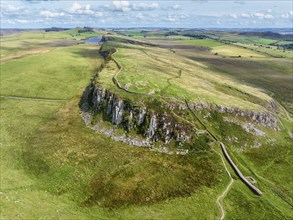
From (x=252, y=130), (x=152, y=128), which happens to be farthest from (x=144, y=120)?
(x=252, y=130)

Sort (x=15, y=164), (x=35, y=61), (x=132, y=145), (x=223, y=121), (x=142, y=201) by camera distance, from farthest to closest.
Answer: (x=35, y=61)
(x=223, y=121)
(x=132, y=145)
(x=15, y=164)
(x=142, y=201)

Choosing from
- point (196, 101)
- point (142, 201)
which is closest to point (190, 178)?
point (142, 201)

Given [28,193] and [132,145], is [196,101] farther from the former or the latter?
[28,193]

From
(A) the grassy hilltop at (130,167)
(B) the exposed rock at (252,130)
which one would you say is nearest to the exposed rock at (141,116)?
(A) the grassy hilltop at (130,167)

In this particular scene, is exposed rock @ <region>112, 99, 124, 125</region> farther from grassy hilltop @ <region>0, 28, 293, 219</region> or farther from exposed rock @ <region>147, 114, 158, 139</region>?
exposed rock @ <region>147, 114, 158, 139</region>

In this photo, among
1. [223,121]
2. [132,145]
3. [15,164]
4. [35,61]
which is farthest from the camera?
[35,61]

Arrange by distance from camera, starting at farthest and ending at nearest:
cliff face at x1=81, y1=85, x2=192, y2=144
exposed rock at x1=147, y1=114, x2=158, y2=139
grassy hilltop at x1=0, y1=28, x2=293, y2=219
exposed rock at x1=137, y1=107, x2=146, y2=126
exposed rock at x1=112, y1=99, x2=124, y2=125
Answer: exposed rock at x1=112, y1=99, x2=124, y2=125 < exposed rock at x1=137, y1=107, x2=146, y2=126 < exposed rock at x1=147, y1=114, x2=158, y2=139 < cliff face at x1=81, y1=85, x2=192, y2=144 < grassy hilltop at x1=0, y1=28, x2=293, y2=219

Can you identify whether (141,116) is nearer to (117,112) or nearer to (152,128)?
(152,128)

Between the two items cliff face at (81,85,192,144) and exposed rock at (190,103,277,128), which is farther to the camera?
exposed rock at (190,103,277,128)

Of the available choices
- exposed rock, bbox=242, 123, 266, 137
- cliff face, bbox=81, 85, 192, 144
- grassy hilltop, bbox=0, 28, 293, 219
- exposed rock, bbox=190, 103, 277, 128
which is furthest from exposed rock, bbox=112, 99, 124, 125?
exposed rock, bbox=242, 123, 266, 137
